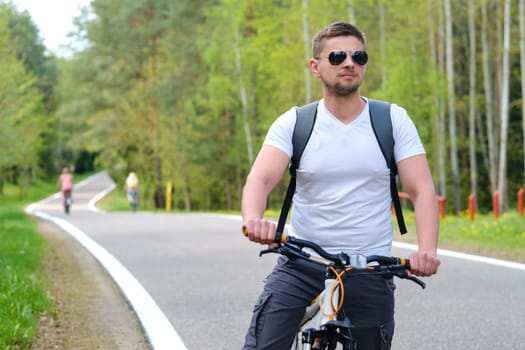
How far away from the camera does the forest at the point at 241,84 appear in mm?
37281

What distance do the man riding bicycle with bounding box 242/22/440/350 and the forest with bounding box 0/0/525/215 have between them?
27.5 metres

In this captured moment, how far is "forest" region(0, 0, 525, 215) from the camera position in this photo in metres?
37.3

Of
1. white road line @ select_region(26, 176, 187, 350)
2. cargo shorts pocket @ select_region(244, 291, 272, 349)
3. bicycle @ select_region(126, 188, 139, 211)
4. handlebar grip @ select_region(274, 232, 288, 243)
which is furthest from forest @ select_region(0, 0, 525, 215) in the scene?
handlebar grip @ select_region(274, 232, 288, 243)

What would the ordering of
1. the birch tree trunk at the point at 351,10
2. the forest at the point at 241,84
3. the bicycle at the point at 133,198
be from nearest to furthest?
the birch tree trunk at the point at 351,10, the bicycle at the point at 133,198, the forest at the point at 241,84

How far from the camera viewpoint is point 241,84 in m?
46.9

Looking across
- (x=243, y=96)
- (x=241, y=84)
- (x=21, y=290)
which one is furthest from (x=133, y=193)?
(x=21, y=290)

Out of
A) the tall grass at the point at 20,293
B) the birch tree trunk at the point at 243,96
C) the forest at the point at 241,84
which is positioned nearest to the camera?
the tall grass at the point at 20,293

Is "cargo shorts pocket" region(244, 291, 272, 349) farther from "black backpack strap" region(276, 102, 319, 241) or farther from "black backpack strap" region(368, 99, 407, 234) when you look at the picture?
"black backpack strap" region(368, 99, 407, 234)

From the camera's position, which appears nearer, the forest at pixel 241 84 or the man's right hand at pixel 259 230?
the man's right hand at pixel 259 230

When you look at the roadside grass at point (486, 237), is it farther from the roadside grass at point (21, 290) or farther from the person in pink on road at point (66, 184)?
the person in pink on road at point (66, 184)

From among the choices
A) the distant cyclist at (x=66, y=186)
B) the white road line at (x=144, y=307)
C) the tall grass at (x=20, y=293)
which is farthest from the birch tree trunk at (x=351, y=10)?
→ the white road line at (x=144, y=307)

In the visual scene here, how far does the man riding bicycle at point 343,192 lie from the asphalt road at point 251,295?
2789 millimetres

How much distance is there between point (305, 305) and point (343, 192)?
0.47 metres

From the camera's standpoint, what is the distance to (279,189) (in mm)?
52812
